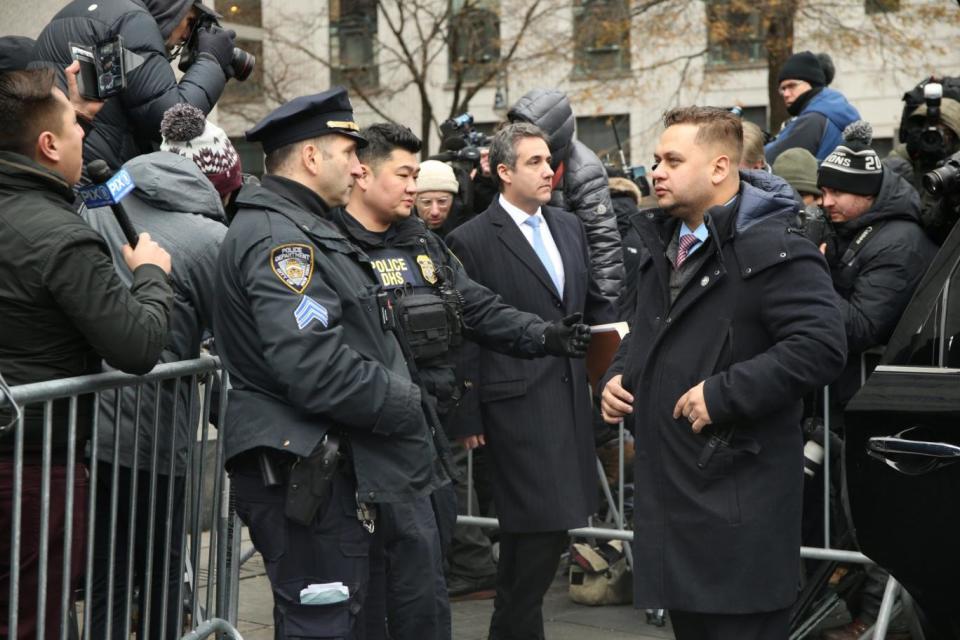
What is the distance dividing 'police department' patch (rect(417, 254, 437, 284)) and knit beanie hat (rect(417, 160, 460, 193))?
2084 millimetres

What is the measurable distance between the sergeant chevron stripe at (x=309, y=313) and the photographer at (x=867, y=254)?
2.43m

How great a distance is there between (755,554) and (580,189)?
10.3 ft

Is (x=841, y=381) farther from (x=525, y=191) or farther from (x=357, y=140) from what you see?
(x=357, y=140)

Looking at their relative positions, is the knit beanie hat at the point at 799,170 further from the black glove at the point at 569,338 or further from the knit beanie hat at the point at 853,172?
the black glove at the point at 569,338

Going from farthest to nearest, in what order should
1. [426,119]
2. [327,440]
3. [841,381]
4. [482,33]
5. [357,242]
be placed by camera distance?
[482,33] → [426,119] → [841,381] → [357,242] → [327,440]

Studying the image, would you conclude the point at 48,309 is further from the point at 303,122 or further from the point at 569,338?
the point at 569,338

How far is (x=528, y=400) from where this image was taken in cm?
592

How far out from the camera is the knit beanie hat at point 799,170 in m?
7.01

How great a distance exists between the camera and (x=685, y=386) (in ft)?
14.2

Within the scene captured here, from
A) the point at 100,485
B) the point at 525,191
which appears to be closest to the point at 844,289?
the point at 525,191

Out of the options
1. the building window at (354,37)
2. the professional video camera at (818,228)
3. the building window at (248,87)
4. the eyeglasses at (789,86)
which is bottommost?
the professional video camera at (818,228)

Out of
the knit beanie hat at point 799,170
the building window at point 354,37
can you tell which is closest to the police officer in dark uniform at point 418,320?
the knit beanie hat at point 799,170

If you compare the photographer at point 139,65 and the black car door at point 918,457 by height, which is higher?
the photographer at point 139,65

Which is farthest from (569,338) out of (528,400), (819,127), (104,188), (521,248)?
(819,127)
